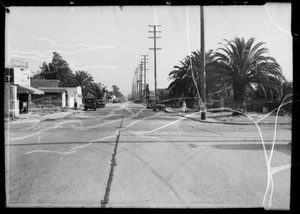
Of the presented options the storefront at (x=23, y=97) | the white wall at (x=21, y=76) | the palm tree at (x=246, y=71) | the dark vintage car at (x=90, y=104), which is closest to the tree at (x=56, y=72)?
the dark vintage car at (x=90, y=104)

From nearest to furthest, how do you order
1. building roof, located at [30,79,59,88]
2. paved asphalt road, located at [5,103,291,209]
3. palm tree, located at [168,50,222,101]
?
paved asphalt road, located at [5,103,291,209], palm tree, located at [168,50,222,101], building roof, located at [30,79,59,88]

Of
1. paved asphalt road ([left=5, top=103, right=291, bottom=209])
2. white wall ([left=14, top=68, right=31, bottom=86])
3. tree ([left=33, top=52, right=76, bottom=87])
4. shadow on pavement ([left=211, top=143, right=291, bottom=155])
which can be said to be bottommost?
paved asphalt road ([left=5, top=103, right=291, bottom=209])

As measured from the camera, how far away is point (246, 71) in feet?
85.1

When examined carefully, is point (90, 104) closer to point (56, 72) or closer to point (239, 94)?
point (239, 94)

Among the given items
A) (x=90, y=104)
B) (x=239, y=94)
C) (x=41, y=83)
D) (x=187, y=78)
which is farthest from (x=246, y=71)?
(x=41, y=83)

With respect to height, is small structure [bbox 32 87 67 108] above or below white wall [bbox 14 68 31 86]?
below

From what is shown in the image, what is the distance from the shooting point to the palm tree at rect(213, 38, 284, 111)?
987 inches

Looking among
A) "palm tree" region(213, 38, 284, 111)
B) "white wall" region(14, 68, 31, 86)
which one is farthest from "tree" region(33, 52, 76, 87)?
"palm tree" region(213, 38, 284, 111)

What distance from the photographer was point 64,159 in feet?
27.0

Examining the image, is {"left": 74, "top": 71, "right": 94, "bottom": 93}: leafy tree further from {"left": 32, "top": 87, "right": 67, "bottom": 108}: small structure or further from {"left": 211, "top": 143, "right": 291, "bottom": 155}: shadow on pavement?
{"left": 211, "top": 143, "right": 291, "bottom": 155}: shadow on pavement
